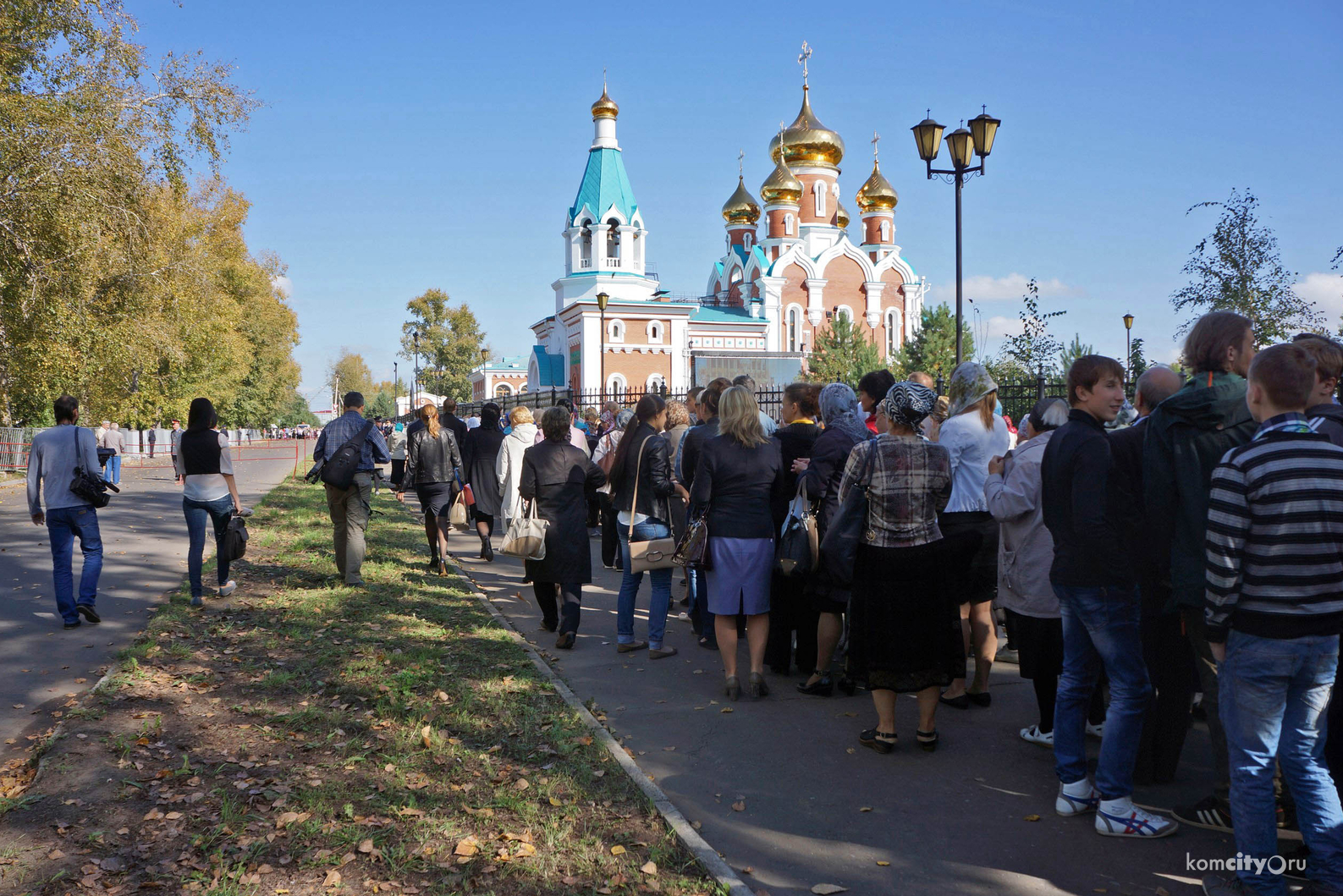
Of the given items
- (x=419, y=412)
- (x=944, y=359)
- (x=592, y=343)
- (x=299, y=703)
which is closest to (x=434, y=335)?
(x=592, y=343)

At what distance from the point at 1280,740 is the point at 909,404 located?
7.33 ft

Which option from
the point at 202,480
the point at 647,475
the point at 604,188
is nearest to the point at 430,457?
the point at 202,480

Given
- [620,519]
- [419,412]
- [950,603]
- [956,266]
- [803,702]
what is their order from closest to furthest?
[950,603] < [803,702] < [620,519] < [419,412] < [956,266]

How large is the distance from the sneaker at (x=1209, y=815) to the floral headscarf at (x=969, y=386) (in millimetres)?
2584

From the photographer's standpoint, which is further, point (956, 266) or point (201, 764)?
point (956, 266)

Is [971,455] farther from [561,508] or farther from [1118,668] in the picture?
[561,508]

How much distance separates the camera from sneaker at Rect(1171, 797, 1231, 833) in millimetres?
4152

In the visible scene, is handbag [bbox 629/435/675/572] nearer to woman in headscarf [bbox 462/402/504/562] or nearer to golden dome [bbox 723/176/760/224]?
woman in headscarf [bbox 462/402/504/562]

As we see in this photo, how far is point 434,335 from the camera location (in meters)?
80.3

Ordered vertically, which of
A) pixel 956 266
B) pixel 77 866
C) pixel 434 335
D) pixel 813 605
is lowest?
pixel 77 866

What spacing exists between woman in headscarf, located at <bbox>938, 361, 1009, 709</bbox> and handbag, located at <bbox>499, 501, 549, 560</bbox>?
320 cm

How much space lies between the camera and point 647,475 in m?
7.51

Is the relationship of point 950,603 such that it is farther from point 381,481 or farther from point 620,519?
point 381,481

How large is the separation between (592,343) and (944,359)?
A: 18.8 meters
